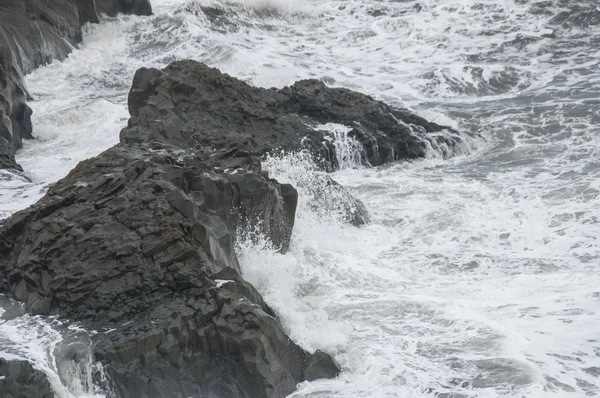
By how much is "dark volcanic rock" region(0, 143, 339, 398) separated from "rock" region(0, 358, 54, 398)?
0.49 metres

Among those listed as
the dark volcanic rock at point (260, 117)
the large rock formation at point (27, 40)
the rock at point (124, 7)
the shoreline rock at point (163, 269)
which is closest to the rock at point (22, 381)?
the shoreline rock at point (163, 269)

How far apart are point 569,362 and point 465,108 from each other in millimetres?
9805

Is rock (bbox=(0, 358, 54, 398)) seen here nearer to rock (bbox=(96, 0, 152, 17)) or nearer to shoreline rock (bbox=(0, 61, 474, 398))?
shoreline rock (bbox=(0, 61, 474, 398))

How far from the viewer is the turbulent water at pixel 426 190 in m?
7.13

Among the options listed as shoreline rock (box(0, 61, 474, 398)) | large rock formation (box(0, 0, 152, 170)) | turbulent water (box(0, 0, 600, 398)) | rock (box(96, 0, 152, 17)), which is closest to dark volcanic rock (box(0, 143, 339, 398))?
shoreline rock (box(0, 61, 474, 398))

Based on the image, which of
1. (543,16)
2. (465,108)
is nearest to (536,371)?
(465,108)

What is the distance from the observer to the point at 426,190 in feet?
39.7

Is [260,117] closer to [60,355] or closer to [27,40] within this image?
[60,355]

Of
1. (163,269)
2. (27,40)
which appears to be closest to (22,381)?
(163,269)

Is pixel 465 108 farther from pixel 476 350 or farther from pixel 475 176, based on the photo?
pixel 476 350

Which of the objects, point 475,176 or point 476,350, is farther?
point 475,176

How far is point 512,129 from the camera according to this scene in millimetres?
14789

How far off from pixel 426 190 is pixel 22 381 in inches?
297

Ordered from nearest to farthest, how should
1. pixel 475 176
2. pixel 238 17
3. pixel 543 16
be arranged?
pixel 475 176
pixel 543 16
pixel 238 17
